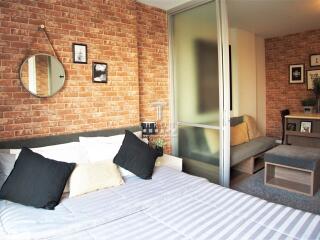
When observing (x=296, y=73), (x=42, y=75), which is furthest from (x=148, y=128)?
(x=296, y=73)

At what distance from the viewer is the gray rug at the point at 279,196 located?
10.4 feet

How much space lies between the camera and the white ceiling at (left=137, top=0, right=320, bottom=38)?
4.02 m

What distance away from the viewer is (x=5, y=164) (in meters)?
2.38

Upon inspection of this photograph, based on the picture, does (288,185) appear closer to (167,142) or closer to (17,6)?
(167,142)

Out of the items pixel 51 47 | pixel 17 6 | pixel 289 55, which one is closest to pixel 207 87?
pixel 51 47

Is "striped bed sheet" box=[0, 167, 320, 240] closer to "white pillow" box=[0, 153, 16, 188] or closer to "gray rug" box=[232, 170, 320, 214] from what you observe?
"white pillow" box=[0, 153, 16, 188]

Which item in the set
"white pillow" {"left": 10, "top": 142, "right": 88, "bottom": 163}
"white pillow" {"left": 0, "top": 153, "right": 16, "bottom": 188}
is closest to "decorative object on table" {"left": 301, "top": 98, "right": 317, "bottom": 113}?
A: "white pillow" {"left": 10, "top": 142, "right": 88, "bottom": 163}

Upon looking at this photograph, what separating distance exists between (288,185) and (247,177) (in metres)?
0.69

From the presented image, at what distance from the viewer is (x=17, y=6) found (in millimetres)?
2695

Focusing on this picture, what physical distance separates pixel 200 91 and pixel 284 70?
3.67 m

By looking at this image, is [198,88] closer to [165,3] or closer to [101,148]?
[165,3]

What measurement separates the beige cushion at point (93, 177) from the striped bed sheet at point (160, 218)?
0.09 m

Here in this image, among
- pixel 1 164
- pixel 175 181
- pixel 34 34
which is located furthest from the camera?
pixel 34 34

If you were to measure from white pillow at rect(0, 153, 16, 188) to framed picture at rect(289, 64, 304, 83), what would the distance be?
6.18 m
